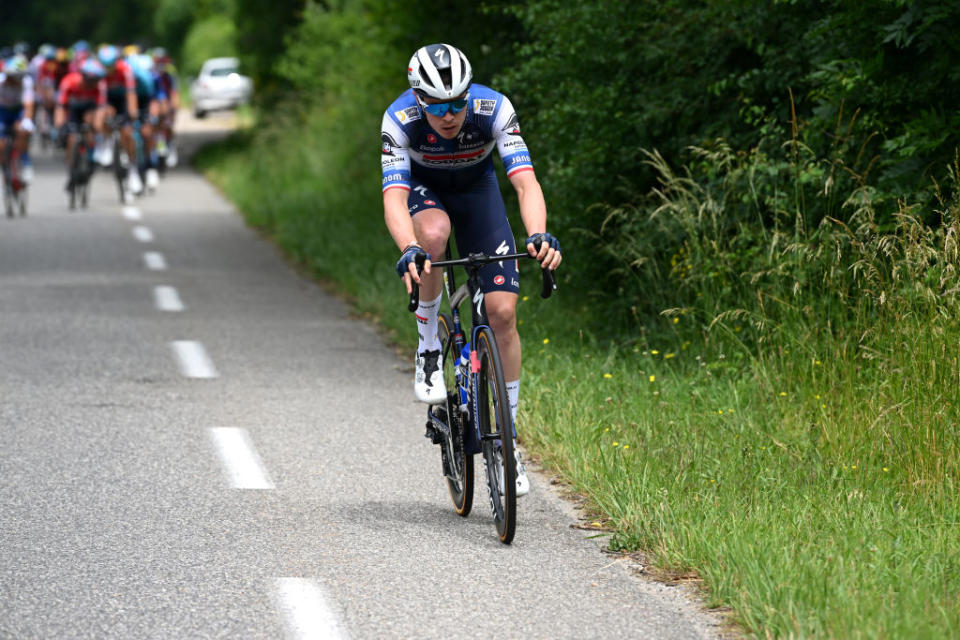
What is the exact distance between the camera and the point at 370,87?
782 inches

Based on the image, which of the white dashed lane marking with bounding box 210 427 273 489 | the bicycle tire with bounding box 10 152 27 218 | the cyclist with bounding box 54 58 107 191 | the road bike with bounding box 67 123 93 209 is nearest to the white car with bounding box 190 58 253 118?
the road bike with bounding box 67 123 93 209

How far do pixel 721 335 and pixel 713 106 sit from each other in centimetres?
189

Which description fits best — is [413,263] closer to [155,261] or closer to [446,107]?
[446,107]

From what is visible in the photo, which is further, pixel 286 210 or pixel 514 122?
pixel 286 210

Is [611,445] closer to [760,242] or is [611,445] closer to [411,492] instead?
[411,492]

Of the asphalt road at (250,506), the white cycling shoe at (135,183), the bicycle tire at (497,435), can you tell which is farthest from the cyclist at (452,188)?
the white cycling shoe at (135,183)

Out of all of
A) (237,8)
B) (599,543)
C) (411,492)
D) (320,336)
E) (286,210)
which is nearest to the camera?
(599,543)

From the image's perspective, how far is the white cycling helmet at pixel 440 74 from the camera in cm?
559

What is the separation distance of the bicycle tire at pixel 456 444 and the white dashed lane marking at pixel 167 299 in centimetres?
630

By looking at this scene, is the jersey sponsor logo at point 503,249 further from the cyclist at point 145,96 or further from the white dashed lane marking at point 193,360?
the cyclist at point 145,96

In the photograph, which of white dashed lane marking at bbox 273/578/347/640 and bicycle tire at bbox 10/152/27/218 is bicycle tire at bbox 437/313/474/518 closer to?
white dashed lane marking at bbox 273/578/347/640

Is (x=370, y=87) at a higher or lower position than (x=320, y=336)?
higher

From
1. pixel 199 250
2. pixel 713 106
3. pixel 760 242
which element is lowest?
pixel 199 250

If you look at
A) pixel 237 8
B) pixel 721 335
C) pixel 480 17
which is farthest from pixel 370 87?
pixel 721 335
